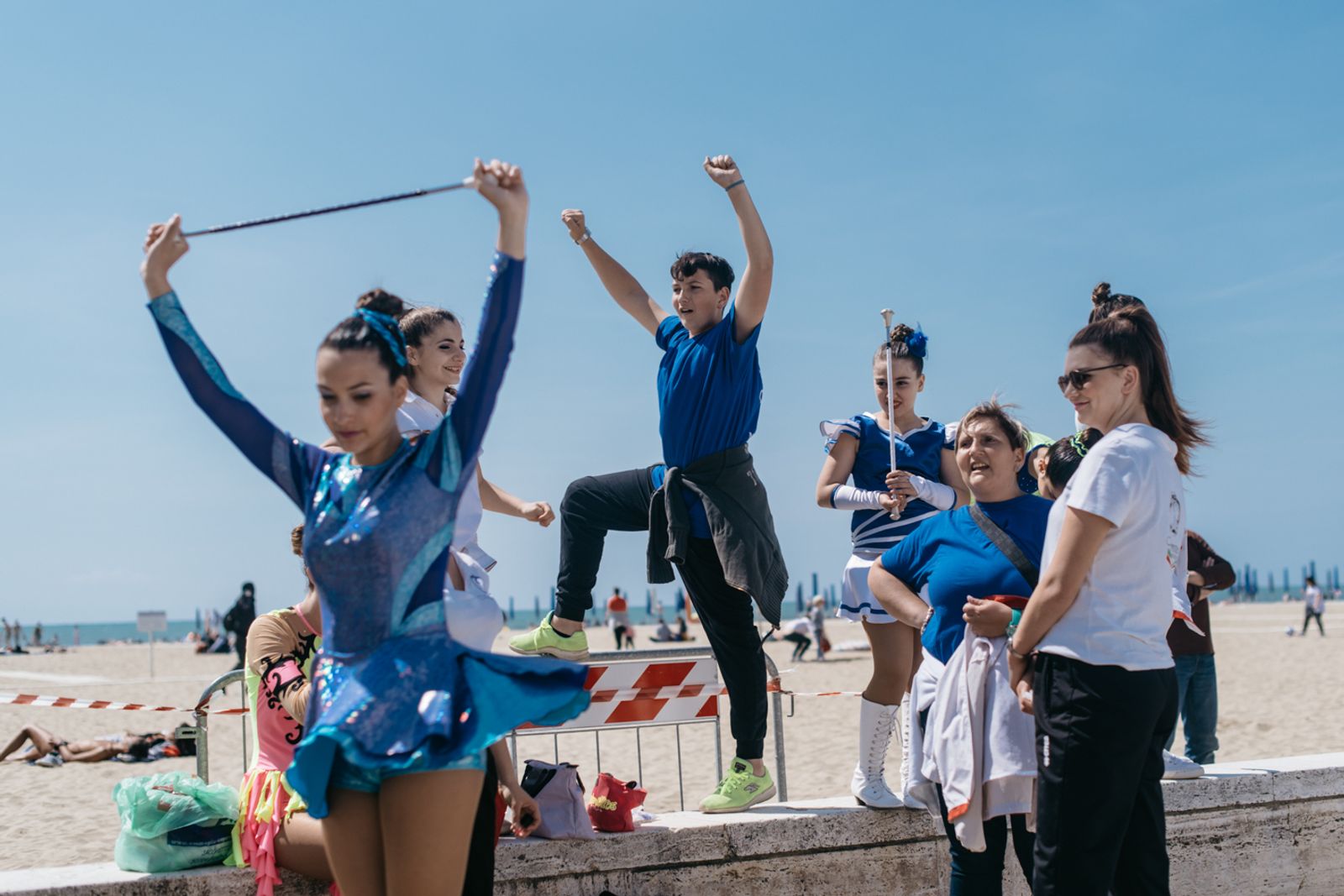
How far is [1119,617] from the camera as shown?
3100mm

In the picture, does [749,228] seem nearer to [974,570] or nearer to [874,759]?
[974,570]

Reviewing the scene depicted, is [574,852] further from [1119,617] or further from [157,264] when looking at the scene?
[157,264]

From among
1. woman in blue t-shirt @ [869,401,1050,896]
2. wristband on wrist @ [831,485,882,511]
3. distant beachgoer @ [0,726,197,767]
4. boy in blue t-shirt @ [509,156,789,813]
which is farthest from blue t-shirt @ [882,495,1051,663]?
distant beachgoer @ [0,726,197,767]

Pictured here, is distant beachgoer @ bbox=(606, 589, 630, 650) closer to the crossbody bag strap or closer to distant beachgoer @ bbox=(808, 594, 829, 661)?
distant beachgoer @ bbox=(808, 594, 829, 661)

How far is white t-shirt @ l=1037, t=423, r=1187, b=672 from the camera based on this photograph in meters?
3.06

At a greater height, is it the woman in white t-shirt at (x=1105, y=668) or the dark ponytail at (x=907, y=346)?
the dark ponytail at (x=907, y=346)

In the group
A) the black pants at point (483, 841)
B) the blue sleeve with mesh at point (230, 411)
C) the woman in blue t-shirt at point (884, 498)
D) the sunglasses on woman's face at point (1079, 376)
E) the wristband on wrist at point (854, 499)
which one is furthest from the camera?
the wristband on wrist at point (854, 499)

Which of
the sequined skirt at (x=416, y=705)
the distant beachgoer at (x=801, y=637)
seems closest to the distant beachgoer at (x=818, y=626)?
the distant beachgoer at (x=801, y=637)

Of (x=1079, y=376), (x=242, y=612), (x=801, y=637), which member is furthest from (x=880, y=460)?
(x=801, y=637)

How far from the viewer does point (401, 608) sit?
2512mm

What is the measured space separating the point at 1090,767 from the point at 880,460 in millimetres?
2176

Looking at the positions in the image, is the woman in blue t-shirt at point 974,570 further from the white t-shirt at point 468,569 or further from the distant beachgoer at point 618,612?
the distant beachgoer at point 618,612

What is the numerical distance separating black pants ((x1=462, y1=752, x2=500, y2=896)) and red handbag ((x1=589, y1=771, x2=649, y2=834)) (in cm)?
131

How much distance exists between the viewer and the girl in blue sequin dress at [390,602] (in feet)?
7.85
